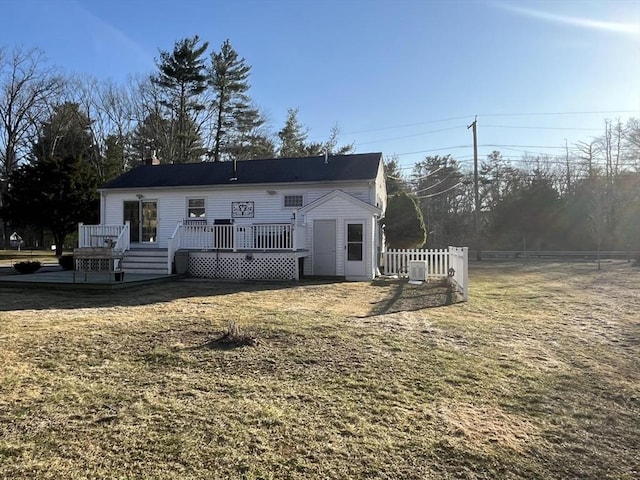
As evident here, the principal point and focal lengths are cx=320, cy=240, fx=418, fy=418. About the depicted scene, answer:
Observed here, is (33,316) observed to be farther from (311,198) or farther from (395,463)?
(311,198)

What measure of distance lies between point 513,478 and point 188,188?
15.8 meters

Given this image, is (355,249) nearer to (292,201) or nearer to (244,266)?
(292,201)

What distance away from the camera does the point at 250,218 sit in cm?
1599

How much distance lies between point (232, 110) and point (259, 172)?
2001 centimetres

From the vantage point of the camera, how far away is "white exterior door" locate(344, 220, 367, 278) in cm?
1363

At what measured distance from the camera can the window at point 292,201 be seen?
15711 millimetres

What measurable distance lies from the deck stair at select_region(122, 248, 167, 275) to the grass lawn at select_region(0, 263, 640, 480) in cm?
615

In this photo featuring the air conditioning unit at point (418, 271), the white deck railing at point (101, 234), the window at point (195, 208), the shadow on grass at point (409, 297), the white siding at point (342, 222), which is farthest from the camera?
the window at point (195, 208)

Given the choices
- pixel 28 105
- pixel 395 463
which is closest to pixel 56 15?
pixel 395 463

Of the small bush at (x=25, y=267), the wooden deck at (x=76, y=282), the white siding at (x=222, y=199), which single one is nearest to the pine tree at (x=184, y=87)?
the white siding at (x=222, y=199)

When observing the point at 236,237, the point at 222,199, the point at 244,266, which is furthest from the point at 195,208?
the point at 244,266

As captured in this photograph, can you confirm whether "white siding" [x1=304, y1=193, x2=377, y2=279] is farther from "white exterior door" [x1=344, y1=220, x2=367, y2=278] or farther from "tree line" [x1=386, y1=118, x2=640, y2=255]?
"tree line" [x1=386, y1=118, x2=640, y2=255]

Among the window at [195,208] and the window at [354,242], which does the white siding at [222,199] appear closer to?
the window at [195,208]

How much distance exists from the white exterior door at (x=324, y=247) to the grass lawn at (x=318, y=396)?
694 centimetres
